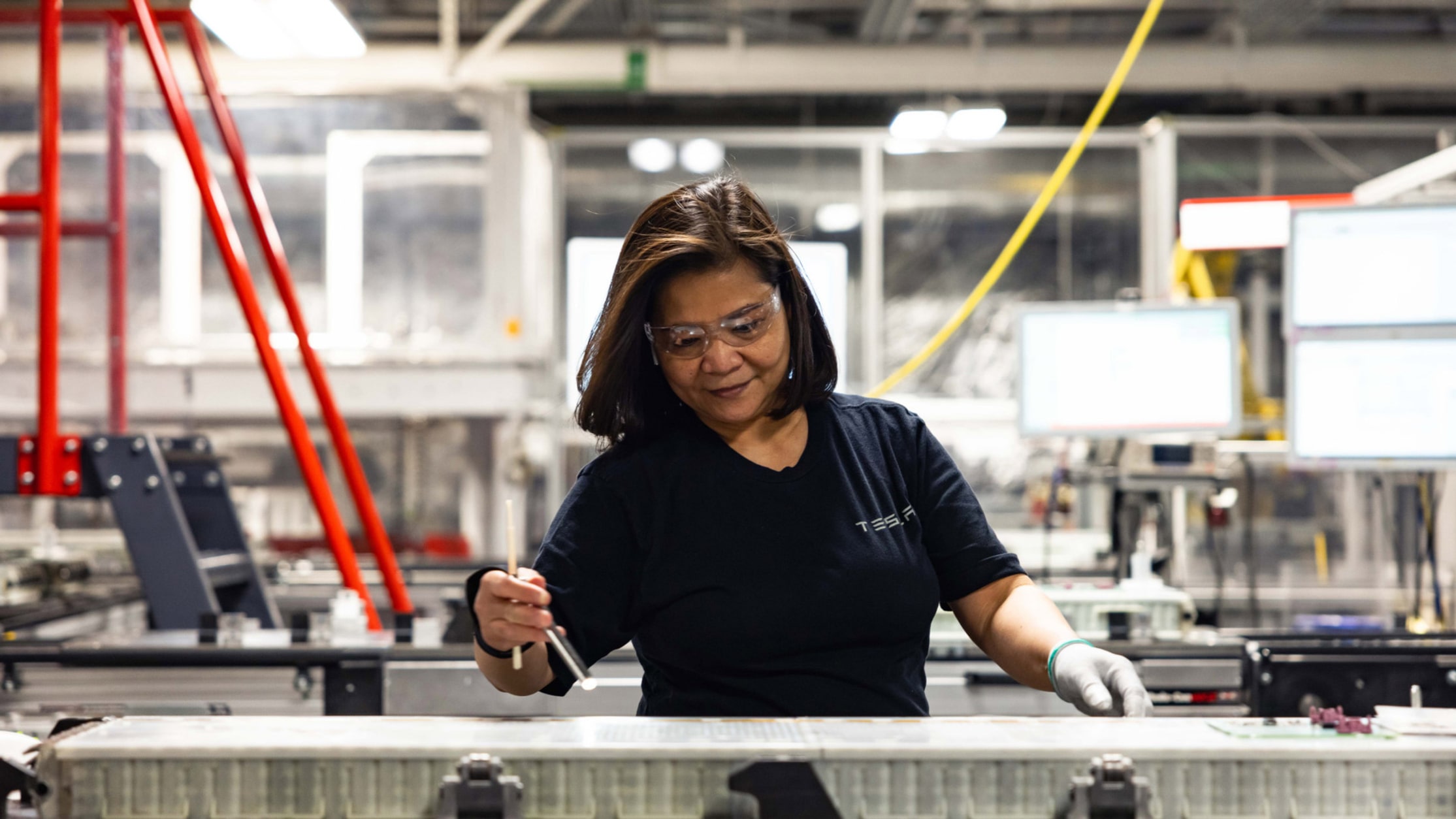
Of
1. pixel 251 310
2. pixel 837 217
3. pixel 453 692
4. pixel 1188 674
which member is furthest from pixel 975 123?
pixel 453 692

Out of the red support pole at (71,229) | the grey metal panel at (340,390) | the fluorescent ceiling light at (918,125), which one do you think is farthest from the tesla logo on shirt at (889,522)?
the fluorescent ceiling light at (918,125)

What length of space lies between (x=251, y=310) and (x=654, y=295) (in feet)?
4.17

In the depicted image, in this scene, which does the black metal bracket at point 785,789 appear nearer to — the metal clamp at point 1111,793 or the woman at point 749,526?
the metal clamp at point 1111,793

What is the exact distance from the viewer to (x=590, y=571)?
1.15 m

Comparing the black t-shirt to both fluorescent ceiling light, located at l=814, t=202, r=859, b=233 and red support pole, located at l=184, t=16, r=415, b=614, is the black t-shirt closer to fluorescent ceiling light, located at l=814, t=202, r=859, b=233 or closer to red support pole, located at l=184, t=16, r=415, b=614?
red support pole, located at l=184, t=16, r=415, b=614

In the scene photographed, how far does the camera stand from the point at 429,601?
126 inches

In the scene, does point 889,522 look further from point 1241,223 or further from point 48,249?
point 1241,223

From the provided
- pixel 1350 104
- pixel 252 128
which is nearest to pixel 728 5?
pixel 252 128

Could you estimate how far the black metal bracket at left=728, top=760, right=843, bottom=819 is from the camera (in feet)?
2.45

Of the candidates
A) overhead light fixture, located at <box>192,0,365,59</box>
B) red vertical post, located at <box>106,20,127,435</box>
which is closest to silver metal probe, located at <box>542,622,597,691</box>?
red vertical post, located at <box>106,20,127,435</box>

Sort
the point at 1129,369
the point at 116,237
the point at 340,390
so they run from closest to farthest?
the point at 116,237
the point at 1129,369
the point at 340,390

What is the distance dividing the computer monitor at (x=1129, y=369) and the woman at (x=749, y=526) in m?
1.69

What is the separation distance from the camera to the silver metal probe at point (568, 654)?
0.95 m

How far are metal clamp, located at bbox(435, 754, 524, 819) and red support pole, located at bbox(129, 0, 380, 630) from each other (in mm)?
1462
